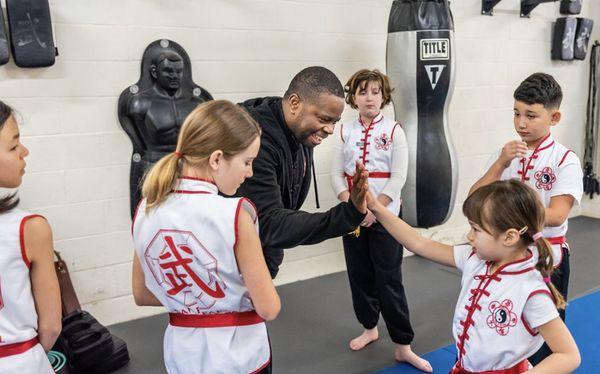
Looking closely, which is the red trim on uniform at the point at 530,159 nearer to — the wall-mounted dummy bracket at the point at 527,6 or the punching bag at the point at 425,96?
→ the punching bag at the point at 425,96

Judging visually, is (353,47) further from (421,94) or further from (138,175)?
(138,175)

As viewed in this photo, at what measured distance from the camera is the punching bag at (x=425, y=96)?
319cm

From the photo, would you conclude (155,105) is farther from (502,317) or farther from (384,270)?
(502,317)

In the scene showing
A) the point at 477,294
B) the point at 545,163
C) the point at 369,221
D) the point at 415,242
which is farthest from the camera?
the point at 369,221

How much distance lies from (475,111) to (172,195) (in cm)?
375

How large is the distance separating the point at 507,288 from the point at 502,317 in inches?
3.0

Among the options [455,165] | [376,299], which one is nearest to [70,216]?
[376,299]

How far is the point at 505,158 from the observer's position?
1.95 metres

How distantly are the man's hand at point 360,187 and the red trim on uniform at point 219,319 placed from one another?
1.25 ft

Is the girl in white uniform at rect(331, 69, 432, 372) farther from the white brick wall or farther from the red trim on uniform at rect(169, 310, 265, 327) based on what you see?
the red trim on uniform at rect(169, 310, 265, 327)

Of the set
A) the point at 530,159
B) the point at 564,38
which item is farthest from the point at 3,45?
the point at 564,38

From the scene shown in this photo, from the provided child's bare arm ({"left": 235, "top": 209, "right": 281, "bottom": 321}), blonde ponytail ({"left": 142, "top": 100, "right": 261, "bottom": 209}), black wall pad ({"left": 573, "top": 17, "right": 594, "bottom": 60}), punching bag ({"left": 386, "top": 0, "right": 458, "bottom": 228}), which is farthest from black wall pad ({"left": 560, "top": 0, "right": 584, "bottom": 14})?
child's bare arm ({"left": 235, "top": 209, "right": 281, "bottom": 321})

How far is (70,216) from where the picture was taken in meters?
3.01

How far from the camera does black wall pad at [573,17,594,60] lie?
501 centimetres
